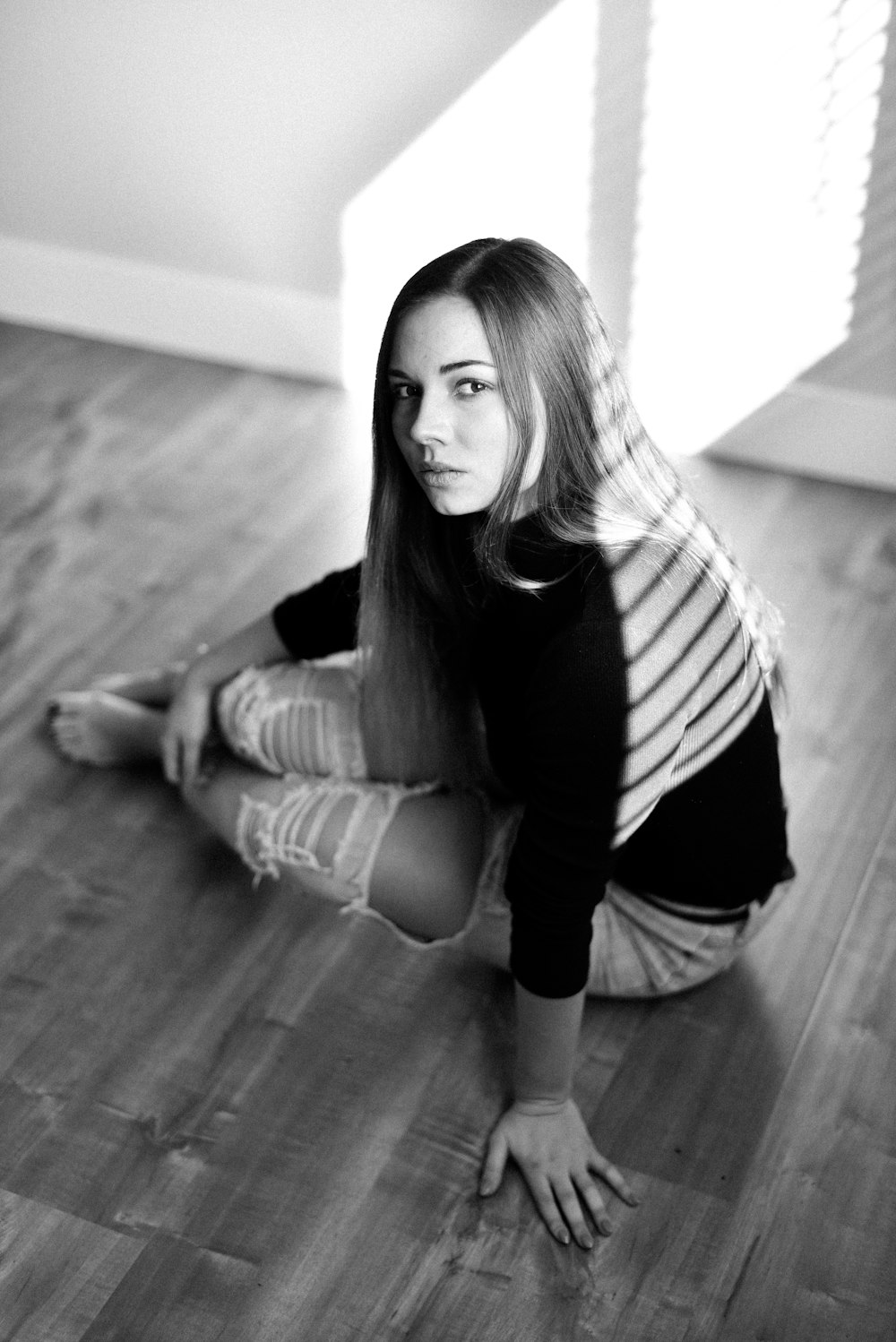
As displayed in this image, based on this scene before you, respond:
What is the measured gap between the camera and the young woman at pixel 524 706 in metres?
1.28

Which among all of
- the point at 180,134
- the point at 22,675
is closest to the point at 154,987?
the point at 22,675

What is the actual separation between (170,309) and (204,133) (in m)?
0.37

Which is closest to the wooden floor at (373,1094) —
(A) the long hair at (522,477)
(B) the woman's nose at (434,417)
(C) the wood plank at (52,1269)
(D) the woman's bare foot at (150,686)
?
(C) the wood plank at (52,1269)

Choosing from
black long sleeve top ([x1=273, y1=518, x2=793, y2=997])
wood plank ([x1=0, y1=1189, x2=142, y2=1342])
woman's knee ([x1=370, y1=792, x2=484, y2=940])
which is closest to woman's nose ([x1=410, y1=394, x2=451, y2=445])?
black long sleeve top ([x1=273, y1=518, x2=793, y2=997])

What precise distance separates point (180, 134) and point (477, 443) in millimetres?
1763

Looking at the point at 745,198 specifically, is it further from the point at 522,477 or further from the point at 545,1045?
the point at 545,1045

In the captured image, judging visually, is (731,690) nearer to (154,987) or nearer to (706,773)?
(706,773)

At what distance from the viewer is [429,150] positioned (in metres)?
2.59

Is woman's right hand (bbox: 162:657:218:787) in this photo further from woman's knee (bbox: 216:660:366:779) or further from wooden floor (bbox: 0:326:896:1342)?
wooden floor (bbox: 0:326:896:1342)

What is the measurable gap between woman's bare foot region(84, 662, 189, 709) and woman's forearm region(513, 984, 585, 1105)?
30.9 inches

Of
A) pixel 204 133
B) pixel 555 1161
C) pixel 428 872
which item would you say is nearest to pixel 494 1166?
pixel 555 1161

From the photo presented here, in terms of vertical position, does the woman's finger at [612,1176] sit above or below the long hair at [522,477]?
below

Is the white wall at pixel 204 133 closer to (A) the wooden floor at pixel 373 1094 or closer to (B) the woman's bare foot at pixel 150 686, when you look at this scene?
(A) the wooden floor at pixel 373 1094

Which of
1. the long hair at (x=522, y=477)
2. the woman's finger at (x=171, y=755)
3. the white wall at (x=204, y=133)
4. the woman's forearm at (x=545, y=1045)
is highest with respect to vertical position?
the white wall at (x=204, y=133)
